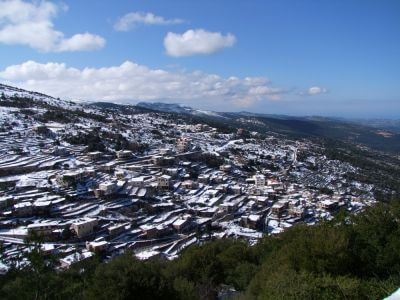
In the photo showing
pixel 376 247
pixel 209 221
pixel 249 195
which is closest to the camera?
pixel 376 247

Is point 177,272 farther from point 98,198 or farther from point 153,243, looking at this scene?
point 98,198

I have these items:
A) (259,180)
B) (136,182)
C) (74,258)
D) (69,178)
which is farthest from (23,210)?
(259,180)

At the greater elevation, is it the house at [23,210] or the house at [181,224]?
the house at [23,210]

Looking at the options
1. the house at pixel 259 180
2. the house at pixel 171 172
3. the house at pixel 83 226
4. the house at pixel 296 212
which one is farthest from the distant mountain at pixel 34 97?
the house at pixel 296 212

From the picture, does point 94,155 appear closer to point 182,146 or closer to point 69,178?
point 69,178

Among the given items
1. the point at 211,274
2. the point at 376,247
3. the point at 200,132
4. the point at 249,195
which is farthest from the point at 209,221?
the point at 200,132

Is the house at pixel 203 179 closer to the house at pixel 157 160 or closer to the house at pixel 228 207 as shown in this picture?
the house at pixel 157 160

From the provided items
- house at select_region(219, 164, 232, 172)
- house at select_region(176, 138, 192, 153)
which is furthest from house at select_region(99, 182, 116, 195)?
house at select_region(176, 138, 192, 153)
